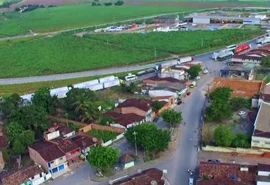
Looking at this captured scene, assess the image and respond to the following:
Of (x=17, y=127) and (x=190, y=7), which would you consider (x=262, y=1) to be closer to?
(x=190, y=7)

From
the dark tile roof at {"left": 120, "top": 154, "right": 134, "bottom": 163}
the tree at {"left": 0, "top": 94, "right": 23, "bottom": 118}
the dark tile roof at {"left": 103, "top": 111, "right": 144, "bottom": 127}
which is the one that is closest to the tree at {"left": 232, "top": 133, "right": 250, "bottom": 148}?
the dark tile roof at {"left": 120, "top": 154, "right": 134, "bottom": 163}

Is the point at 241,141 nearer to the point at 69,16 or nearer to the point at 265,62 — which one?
the point at 265,62

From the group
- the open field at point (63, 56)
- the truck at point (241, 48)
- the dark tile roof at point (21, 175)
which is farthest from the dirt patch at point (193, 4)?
the dark tile roof at point (21, 175)

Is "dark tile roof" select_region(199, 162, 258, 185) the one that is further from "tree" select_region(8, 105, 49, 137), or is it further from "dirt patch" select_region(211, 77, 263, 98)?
"dirt patch" select_region(211, 77, 263, 98)

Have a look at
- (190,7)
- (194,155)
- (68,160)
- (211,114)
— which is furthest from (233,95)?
(190,7)

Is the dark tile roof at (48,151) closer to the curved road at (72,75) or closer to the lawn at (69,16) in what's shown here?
the curved road at (72,75)
